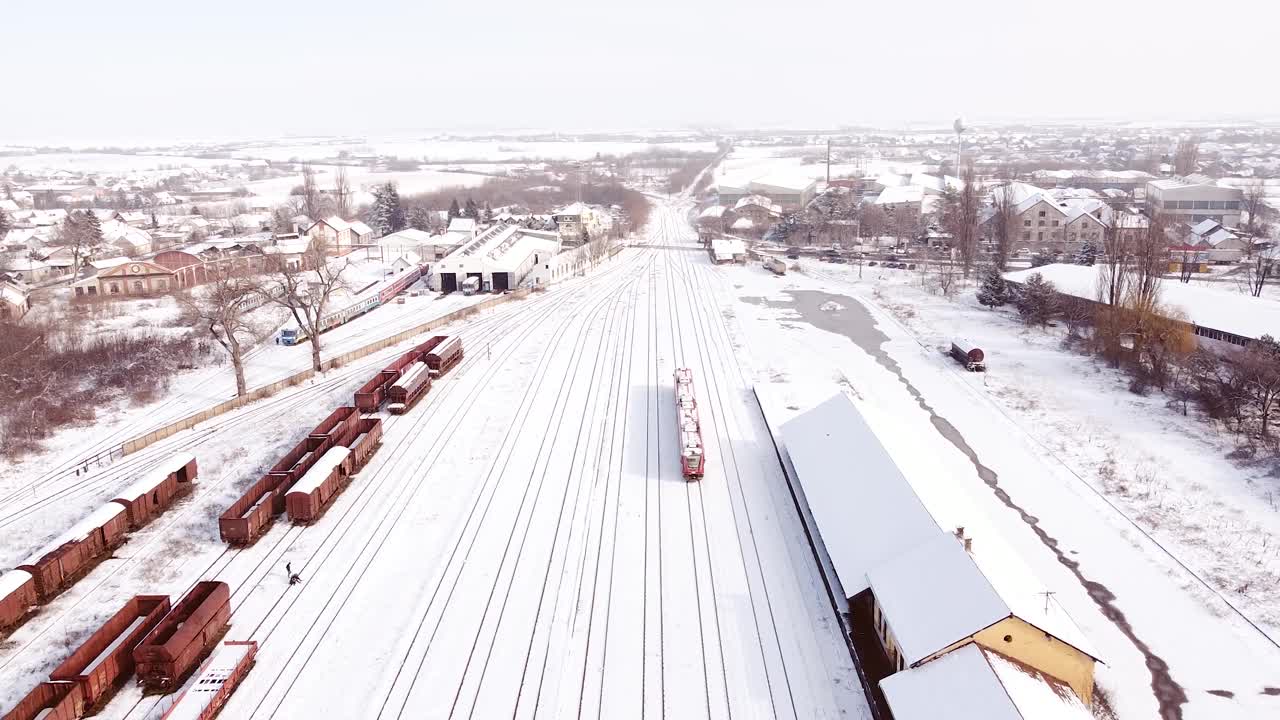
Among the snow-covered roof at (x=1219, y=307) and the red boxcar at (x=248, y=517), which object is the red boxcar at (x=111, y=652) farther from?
the snow-covered roof at (x=1219, y=307)

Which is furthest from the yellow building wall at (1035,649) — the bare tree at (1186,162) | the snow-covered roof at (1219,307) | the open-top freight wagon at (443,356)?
the bare tree at (1186,162)

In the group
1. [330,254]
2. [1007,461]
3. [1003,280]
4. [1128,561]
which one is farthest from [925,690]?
[330,254]

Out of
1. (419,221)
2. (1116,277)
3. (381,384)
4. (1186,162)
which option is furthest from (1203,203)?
(381,384)

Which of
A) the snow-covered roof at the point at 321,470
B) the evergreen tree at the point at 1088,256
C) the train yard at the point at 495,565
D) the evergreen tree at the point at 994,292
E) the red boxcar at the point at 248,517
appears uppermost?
the evergreen tree at the point at 1088,256

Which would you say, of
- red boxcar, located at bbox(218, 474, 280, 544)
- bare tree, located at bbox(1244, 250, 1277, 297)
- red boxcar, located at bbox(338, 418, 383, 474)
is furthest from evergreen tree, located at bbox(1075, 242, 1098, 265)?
red boxcar, located at bbox(218, 474, 280, 544)

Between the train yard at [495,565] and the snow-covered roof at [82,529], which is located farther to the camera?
the snow-covered roof at [82,529]

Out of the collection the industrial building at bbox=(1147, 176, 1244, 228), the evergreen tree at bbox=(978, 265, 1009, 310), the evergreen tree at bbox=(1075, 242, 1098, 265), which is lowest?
the evergreen tree at bbox=(978, 265, 1009, 310)

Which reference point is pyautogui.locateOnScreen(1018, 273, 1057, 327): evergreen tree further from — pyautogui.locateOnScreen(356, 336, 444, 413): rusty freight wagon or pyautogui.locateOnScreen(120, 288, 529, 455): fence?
pyautogui.locateOnScreen(356, 336, 444, 413): rusty freight wagon

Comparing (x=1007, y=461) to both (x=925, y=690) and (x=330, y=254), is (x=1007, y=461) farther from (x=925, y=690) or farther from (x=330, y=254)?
(x=330, y=254)
